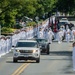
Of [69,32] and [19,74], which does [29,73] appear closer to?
[19,74]

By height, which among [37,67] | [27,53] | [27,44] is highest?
[27,44]

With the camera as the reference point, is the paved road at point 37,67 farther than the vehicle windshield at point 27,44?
No

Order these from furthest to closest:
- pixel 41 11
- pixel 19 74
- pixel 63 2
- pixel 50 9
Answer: pixel 50 9 → pixel 41 11 → pixel 63 2 → pixel 19 74

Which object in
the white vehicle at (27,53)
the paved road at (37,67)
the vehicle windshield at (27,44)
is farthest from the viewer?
the vehicle windshield at (27,44)

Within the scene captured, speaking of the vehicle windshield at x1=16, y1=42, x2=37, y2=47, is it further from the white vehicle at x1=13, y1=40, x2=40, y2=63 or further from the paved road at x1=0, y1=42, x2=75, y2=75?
the paved road at x1=0, y1=42, x2=75, y2=75

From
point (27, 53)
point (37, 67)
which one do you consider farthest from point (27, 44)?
point (37, 67)

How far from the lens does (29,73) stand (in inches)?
1013

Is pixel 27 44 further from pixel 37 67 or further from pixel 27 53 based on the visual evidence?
pixel 37 67

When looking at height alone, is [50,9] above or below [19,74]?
above

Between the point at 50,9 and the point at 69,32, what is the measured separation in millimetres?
51093

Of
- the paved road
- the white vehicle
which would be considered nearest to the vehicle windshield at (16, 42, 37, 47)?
the white vehicle

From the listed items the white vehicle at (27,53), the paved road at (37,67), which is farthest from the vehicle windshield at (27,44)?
the paved road at (37,67)

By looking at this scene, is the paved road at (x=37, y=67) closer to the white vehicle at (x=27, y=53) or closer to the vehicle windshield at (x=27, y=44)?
the white vehicle at (x=27, y=53)

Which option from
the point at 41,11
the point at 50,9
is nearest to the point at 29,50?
the point at 41,11
